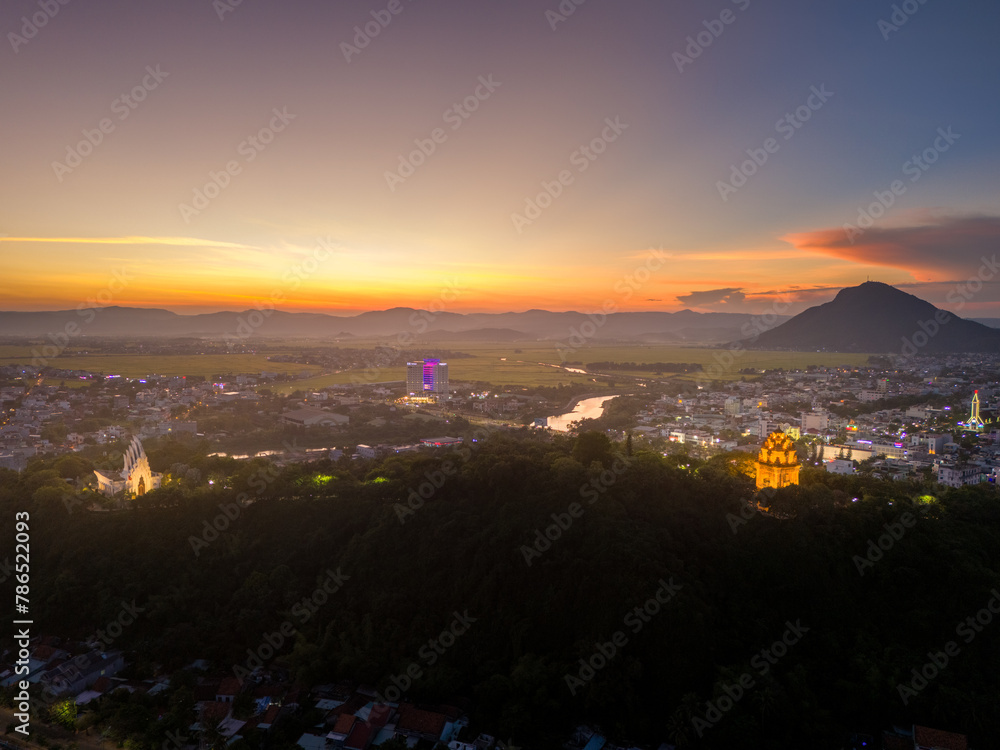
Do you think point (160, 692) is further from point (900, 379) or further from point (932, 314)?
point (932, 314)

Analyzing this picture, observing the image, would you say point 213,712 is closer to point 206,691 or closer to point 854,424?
point 206,691

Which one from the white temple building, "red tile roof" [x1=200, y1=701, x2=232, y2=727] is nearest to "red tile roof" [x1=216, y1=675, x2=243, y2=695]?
"red tile roof" [x1=200, y1=701, x2=232, y2=727]

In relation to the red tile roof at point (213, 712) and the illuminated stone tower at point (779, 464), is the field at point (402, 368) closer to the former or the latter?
the red tile roof at point (213, 712)

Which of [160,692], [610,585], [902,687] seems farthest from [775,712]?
[160,692]

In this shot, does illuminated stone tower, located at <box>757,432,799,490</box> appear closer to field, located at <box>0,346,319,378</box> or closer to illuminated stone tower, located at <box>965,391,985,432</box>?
illuminated stone tower, located at <box>965,391,985,432</box>

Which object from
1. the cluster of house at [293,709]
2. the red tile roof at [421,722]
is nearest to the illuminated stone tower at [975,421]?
the cluster of house at [293,709]
